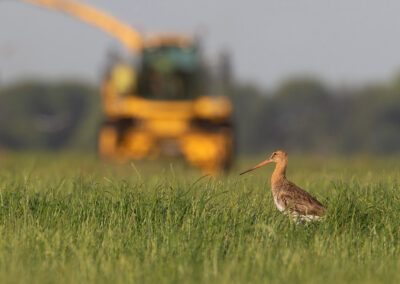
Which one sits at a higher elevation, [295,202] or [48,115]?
[295,202]

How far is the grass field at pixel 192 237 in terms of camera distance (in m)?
5.60

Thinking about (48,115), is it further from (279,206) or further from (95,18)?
(279,206)

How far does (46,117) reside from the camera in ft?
379

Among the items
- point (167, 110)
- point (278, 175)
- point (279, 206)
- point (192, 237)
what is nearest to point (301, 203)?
point (279, 206)

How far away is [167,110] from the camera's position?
78.4 feet

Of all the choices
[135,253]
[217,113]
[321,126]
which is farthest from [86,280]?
[321,126]

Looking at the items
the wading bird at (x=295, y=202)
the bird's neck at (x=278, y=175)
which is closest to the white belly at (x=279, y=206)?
the wading bird at (x=295, y=202)

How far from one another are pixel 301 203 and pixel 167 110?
17010 mm

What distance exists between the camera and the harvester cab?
23.3 meters

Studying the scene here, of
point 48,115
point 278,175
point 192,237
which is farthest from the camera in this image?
point 48,115

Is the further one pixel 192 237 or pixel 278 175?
pixel 278 175

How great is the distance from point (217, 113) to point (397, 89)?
87639 millimetres

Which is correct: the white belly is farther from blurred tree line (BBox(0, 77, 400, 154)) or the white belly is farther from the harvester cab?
blurred tree line (BBox(0, 77, 400, 154))

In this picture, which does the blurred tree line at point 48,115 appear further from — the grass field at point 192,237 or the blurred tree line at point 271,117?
the grass field at point 192,237
